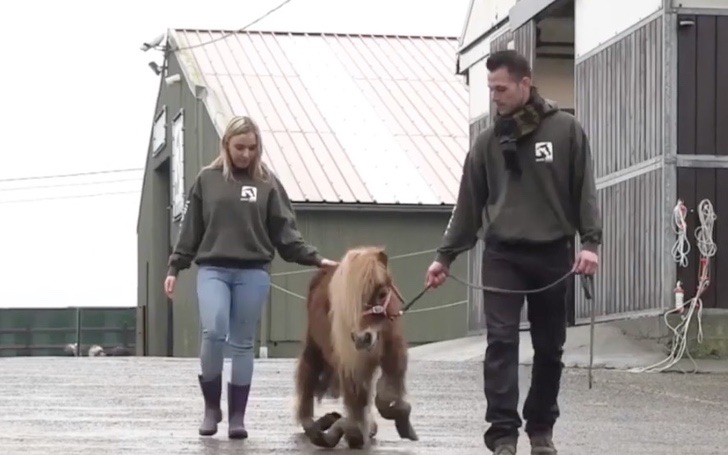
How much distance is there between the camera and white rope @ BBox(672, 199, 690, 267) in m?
18.7

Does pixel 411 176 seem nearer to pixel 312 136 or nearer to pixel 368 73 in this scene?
pixel 312 136

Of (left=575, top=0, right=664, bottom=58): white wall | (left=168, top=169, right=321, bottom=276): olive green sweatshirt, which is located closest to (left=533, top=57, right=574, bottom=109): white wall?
(left=575, top=0, right=664, bottom=58): white wall

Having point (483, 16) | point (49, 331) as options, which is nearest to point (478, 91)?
point (483, 16)

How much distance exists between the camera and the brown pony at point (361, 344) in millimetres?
9727

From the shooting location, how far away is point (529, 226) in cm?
905

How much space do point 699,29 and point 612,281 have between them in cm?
327

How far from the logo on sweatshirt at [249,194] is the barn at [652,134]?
877cm

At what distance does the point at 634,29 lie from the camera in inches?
792

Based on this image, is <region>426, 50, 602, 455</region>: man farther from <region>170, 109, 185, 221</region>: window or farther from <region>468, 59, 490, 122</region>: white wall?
<region>170, 109, 185, 221</region>: window

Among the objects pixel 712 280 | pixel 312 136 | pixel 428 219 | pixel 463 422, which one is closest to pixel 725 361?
pixel 712 280

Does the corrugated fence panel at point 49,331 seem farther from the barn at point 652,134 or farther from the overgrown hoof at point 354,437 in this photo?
the overgrown hoof at point 354,437

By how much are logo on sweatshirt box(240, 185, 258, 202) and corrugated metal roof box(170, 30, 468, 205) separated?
20826 mm

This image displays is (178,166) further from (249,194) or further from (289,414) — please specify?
(249,194)

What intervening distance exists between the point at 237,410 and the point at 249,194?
1.38m
